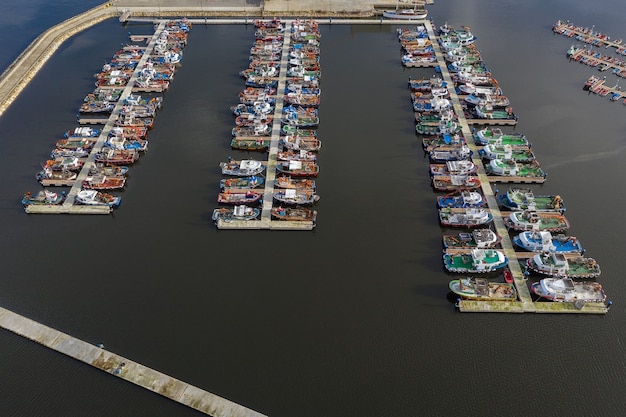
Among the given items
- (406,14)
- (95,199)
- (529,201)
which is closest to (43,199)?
(95,199)

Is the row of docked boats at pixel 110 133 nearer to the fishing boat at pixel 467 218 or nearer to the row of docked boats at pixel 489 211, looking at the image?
the fishing boat at pixel 467 218

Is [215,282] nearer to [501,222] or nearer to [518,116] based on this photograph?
[501,222]

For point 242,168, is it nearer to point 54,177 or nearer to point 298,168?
point 298,168

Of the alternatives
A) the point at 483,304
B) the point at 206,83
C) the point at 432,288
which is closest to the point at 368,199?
the point at 432,288

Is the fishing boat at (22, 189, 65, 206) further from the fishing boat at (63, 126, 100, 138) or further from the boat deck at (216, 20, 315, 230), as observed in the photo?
the boat deck at (216, 20, 315, 230)

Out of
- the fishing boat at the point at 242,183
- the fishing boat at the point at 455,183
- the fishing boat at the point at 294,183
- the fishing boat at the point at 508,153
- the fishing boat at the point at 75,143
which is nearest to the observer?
the fishing boat at the point at 455,183

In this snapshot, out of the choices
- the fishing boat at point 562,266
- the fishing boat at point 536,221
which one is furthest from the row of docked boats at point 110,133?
the fishing boat at point 562,266
